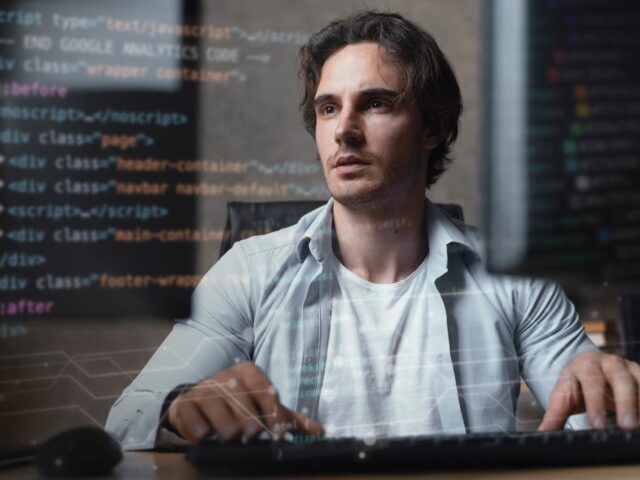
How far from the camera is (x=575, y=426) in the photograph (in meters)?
1.13

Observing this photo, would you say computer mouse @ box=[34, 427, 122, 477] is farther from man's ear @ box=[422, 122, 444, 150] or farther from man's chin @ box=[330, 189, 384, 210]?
man's ear @ box=[422, 122, 444, 150]

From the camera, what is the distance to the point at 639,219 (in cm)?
118

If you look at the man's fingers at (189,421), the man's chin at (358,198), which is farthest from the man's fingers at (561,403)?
the man's fingers at (189,421)

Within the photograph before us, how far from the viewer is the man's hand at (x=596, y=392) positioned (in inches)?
44.5

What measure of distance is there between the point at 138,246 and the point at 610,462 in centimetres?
74

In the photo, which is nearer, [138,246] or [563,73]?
[138,246]

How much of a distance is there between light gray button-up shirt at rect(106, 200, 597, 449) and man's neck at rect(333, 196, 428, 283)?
0.02 m

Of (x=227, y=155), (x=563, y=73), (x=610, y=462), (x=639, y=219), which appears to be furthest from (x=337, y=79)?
(x=610, y=462)

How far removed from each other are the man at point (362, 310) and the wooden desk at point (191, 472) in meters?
0.03

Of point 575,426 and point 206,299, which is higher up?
point 206,299

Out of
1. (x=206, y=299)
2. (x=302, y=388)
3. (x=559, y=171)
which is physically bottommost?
(x=302, y=388)

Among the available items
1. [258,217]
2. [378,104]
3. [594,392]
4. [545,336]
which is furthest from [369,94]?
[594,392]

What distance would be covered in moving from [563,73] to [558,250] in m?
0.26

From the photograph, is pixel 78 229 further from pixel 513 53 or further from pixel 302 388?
pixel 513 53
